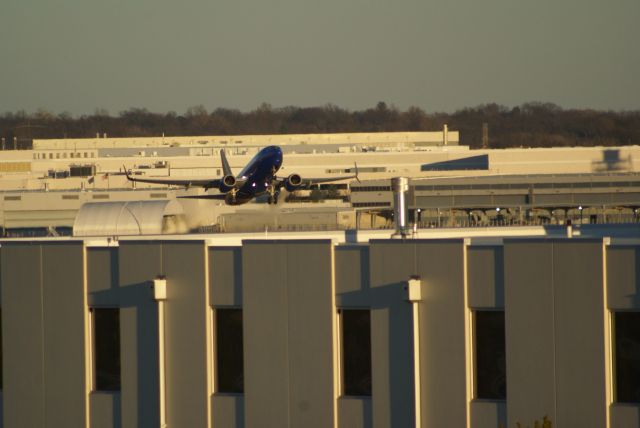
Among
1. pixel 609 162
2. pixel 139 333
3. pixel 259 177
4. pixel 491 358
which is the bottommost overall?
pixel 491 358

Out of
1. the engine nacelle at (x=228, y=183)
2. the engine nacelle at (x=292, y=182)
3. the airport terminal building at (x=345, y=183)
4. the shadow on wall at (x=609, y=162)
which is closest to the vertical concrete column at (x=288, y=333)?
the airport terminal building at (x=345, y=183)

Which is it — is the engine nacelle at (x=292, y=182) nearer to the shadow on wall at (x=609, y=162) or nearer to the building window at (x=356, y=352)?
the building window at (x=356, y=352)

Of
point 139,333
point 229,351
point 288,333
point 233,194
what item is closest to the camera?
point 288,333

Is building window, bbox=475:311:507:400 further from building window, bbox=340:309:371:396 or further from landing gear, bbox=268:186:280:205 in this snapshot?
landing gear, bbox=268:186:280:205

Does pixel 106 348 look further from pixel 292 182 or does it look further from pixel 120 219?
pixel 292 182

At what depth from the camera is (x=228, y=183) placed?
5916cm

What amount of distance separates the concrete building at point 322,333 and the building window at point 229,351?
24 mm

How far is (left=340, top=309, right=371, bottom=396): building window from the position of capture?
21.3 metres

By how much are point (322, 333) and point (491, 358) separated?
2.81 m

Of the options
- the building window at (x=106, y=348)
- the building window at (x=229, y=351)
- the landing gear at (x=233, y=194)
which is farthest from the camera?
the landing gear at (x=233, y=194)

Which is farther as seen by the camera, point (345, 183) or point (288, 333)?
point (345, 183)

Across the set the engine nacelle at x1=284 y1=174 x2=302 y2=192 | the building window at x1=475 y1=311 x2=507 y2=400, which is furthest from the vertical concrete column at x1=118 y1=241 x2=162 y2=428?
the engine nacelle at x1=284 y1=174 x2=302 y2=192

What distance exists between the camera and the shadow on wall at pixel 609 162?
131625 mm

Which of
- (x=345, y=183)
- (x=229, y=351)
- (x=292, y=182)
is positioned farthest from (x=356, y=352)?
(x=345, y=183)
